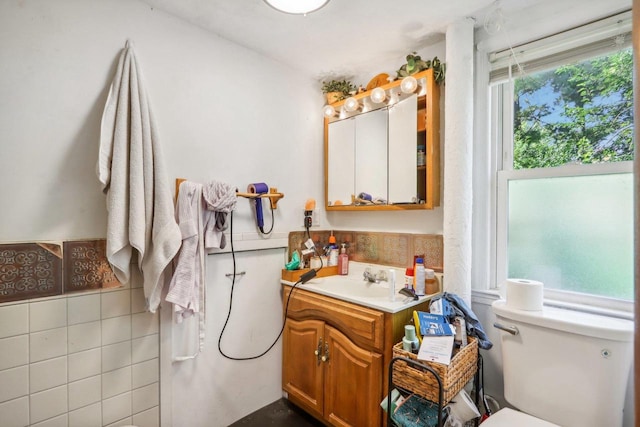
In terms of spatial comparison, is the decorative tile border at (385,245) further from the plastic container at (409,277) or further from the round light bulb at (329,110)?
the round light bulb at (329,110)

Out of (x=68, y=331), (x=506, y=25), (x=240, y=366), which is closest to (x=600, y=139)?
(x=506, y=25)

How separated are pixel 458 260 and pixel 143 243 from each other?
1551mm

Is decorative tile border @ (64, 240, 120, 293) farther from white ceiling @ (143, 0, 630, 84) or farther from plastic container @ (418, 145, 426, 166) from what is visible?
plastic container @ (418, 145, 426, 166)

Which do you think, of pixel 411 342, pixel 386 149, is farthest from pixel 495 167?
pixel 411 342

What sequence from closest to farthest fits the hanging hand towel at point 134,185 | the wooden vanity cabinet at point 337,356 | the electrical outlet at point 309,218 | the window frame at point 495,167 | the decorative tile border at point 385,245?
the hanging hand towel at point 134,185, the wooden vanity cabinet at point 337,356, the window frame at point 495,167, the decorative tile border at point 385,245, the electrical outlet at point 309,218

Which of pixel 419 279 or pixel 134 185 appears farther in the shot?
pixel 419 279

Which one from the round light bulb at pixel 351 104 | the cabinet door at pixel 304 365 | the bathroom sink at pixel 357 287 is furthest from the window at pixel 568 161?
the cabinet door at pixel 304 365

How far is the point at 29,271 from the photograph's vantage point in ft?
3.92

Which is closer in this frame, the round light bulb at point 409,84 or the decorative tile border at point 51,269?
the decorative tile border at point 51,269

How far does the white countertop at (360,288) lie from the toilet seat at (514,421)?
543mm

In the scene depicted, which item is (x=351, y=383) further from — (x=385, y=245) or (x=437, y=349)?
(x=385, y=245)

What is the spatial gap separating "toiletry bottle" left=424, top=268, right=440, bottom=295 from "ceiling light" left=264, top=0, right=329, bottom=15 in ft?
4.89

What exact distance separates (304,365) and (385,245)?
0.94 m

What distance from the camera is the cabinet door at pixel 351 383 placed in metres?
1.48
